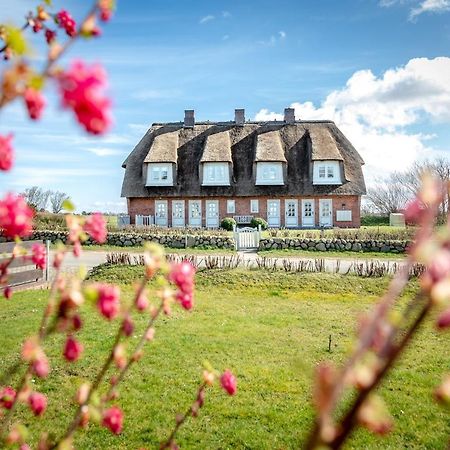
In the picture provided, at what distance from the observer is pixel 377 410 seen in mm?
762

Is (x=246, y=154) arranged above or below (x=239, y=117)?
below

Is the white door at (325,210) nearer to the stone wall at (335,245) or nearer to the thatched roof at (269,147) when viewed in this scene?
the thatched roof at (269,147)

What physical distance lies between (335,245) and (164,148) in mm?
17233

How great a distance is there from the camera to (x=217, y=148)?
34.4 m

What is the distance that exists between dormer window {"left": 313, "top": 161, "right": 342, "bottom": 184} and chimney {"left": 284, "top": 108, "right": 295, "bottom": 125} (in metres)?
5.15

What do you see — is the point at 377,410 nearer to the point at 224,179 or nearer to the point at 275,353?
the point at 275,353

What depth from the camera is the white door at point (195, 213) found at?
112 ft

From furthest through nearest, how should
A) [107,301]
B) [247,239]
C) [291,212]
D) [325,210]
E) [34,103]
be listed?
[291,212]
[325,210]
[247,239]
[107,301]
[34,103]

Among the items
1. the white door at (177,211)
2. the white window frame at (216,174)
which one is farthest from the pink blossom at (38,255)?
the white door at (177,211)

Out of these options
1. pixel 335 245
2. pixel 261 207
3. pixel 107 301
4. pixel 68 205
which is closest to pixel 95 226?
pixel 68 205

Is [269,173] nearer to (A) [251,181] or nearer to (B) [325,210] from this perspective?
(A) [251,181]

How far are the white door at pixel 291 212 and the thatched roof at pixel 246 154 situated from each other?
79 centimetres

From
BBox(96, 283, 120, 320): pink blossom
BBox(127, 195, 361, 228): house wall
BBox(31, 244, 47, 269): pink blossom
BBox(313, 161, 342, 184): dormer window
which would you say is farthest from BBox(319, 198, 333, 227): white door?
BBox(96, 283, 120, 320): pink blossom

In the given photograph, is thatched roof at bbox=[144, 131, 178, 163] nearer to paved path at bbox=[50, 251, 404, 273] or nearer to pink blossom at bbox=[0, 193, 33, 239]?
paved path at bbox=[50, 251, 404, 273]
